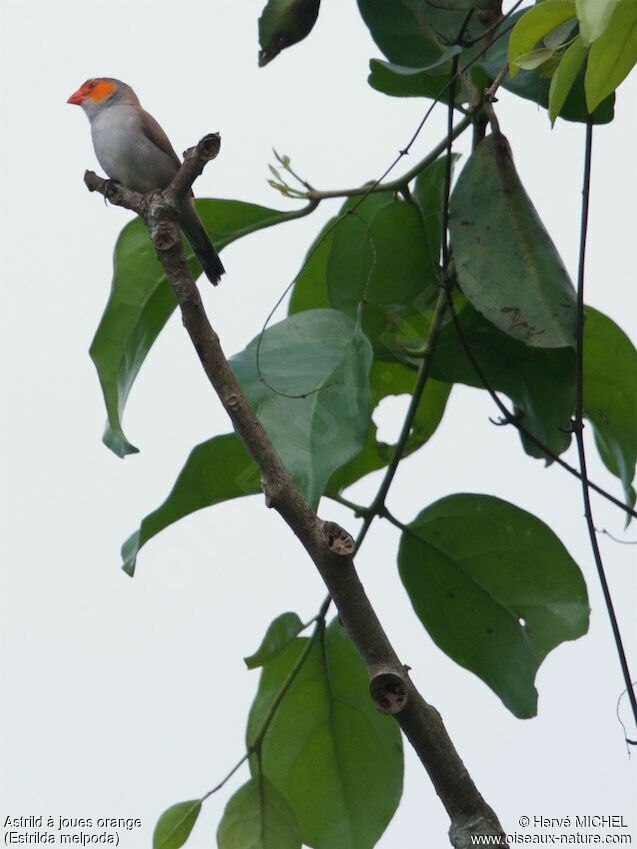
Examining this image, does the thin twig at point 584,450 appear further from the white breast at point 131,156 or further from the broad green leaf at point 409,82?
→ the white breast at point 131,156

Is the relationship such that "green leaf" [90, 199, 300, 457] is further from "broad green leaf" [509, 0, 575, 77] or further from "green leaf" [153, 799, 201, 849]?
"broad green leaf" [509, 0, 575, 77]

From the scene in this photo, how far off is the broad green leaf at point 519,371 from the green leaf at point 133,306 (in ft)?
0.95

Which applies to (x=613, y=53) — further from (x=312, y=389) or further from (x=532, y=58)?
(x=312, y=389)

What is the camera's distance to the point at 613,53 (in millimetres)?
904

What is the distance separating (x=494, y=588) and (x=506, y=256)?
1.43 feet

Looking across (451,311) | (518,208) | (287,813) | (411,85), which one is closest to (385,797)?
(287,813)

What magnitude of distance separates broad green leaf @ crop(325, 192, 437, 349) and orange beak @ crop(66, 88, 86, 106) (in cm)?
113

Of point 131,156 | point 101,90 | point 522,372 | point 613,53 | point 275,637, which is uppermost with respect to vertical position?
Result: point 101,90

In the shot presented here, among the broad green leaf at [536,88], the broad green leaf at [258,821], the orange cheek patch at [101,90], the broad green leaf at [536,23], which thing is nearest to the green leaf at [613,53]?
the broad green leaf at [536,23]

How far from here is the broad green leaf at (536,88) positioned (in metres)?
1.42

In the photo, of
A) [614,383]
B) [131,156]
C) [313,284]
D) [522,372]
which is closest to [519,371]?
[522,372]

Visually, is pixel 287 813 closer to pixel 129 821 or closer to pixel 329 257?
pixel 129 821

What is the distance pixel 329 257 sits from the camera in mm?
1577

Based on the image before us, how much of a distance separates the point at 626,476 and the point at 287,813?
0.63 meters
